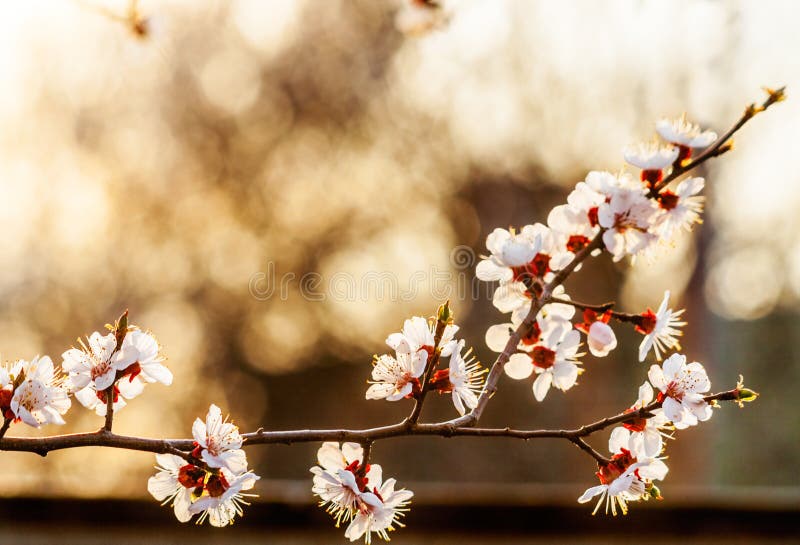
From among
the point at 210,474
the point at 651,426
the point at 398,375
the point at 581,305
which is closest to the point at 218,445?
the point at 210,474

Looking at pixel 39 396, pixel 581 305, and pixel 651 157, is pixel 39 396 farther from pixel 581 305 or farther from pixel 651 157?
pixel 651 157

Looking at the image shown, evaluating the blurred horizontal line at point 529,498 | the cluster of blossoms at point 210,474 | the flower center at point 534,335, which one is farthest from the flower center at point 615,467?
the blurred horizontal line at point 529,498

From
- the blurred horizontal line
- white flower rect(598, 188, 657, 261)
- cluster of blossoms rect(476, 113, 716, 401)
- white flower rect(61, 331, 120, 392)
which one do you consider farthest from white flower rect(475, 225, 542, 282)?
the blurred horizontal line

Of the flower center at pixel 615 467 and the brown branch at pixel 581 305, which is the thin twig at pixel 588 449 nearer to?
the flower center at pixel 615 467

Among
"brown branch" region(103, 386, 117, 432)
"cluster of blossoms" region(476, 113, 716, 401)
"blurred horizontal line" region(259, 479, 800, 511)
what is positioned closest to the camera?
"brown branch" region(103, 386, 117, 432)

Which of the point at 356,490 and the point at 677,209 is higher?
the point at 677,209

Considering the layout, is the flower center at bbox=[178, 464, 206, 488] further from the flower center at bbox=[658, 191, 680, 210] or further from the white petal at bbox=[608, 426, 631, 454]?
the flower center at bbox=[658, 191, 680, 210]
